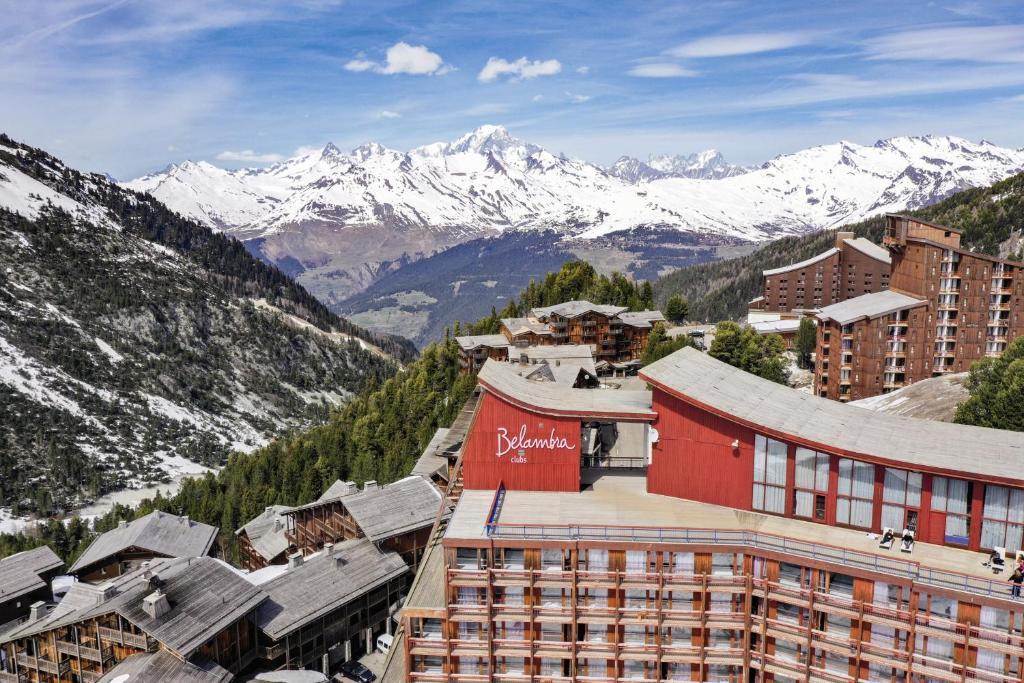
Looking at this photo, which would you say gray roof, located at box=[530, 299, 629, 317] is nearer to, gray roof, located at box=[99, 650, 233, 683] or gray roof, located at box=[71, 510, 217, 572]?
gray roof, located at box=[71, 510, 217, 572]

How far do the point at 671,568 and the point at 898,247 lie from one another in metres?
88.7

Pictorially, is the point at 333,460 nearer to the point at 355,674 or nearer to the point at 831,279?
the point at 355,674

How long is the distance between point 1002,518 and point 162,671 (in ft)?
169

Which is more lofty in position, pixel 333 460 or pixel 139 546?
pixel 139 546

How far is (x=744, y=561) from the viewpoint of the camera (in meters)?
39.9

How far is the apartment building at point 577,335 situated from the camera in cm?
13250

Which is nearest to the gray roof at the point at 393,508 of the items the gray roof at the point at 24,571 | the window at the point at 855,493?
the gray roof at the point at 24,571

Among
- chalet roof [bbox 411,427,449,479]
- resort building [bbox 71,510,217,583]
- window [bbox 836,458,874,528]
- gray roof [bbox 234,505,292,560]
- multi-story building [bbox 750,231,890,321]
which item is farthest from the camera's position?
multi-story building [bbox 750,231,890,321]

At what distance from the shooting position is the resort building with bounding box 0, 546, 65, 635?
6944 centimetres

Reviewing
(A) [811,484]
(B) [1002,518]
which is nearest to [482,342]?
(A) [811,484]

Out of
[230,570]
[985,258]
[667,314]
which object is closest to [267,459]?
[230,570]

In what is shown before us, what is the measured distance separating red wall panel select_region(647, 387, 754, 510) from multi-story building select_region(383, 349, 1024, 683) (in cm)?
9

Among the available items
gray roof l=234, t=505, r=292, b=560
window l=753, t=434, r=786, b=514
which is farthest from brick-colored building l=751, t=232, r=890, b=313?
window l=753, t=434, r=786, b=514

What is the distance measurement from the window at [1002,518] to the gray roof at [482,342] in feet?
317
